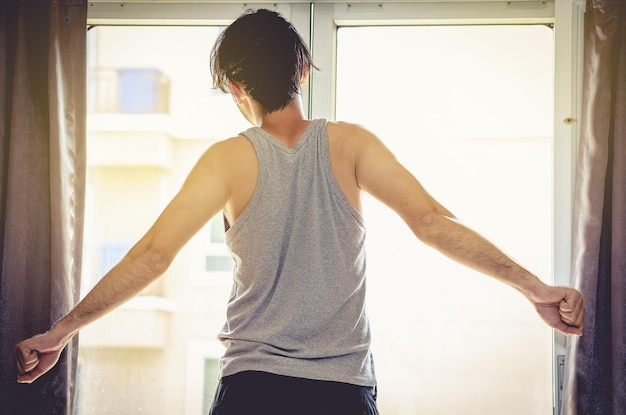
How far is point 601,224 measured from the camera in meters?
2.17

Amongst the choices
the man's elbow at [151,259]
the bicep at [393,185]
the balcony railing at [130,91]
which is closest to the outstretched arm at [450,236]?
the bicep at [393,185]

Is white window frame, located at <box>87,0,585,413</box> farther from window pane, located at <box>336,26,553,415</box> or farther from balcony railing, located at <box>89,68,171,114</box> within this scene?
balcony railing, located at <box>89,68,171,114</box>

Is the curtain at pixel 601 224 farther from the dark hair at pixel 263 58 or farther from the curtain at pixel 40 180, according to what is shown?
the curtain at pixel 40 180

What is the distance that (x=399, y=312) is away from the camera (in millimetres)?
2359

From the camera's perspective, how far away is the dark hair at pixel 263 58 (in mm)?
1634

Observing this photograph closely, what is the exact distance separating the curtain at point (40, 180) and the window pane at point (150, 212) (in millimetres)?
158

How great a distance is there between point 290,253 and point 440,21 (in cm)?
130

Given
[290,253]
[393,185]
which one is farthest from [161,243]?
[393,185]

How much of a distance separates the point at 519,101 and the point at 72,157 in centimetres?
142

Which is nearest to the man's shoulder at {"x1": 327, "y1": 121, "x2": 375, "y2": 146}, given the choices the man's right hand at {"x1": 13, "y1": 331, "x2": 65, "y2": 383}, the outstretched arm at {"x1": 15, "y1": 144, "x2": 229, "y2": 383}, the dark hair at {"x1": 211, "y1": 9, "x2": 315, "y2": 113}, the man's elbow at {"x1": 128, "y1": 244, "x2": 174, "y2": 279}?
the dark hair at {"x1": 211, "y1": 9, "x2": 315, "y2": 113}

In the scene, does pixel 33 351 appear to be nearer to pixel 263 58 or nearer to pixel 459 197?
pixel 263 58

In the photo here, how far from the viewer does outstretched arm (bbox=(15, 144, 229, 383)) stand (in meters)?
1.53

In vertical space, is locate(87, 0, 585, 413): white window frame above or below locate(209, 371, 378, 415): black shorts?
above

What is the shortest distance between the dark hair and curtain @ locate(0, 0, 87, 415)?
0.89 meters
